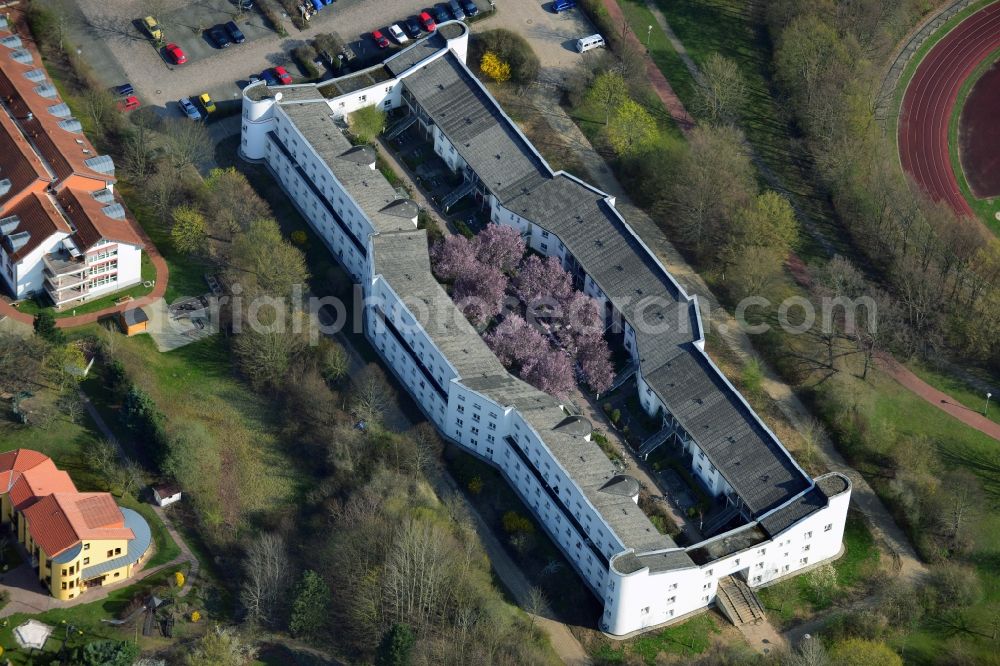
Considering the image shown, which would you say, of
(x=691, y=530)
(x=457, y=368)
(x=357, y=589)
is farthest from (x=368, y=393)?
(x=691, y=530)

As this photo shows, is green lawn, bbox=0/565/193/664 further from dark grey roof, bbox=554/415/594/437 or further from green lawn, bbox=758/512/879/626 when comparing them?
green lawn, bbox=758/512/879/626

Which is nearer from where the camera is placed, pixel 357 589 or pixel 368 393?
pixel 357 589

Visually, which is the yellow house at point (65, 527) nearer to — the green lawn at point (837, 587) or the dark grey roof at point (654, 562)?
the dark grey roof at point (654, 562)

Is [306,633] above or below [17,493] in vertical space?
below

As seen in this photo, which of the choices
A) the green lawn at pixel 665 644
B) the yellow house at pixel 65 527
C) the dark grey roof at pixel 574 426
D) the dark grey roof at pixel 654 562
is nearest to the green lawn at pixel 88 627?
the yellow house at pixel 65 527

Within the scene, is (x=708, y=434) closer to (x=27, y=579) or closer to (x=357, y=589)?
(x=357, y=589)

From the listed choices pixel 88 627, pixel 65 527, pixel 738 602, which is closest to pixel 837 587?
pixel 738 602
